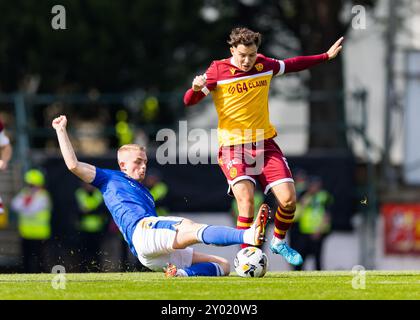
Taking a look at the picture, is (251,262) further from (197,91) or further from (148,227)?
(197,91)

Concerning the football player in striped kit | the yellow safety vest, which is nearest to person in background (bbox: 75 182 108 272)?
the yellow safety vest

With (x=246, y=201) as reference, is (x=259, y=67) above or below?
above

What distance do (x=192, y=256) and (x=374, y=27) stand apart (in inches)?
974

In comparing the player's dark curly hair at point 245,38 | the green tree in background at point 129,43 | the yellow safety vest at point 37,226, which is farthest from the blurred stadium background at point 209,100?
the player's dark curly hair at point 245,38

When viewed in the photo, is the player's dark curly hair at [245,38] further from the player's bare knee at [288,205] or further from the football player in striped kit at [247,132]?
the player's bare knee at [288,205]

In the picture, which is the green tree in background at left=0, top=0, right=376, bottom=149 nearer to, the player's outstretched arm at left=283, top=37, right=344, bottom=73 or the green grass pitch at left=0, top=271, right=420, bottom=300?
the player's outstretched arm at left=283, top=37, right=344, bottom=73

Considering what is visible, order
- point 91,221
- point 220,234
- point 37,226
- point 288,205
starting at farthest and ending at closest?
point 37,226, point 91,221, point 288,205, point 220,234

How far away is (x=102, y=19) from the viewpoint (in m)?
34.0

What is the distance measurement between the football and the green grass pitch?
5.9 inches

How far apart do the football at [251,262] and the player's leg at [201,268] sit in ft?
1.48

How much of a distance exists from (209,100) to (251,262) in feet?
70.8

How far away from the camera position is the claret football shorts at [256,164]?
12961 millimetres

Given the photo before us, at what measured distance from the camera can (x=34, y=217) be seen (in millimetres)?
25281

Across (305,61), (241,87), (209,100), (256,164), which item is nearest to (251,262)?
(256,164)
